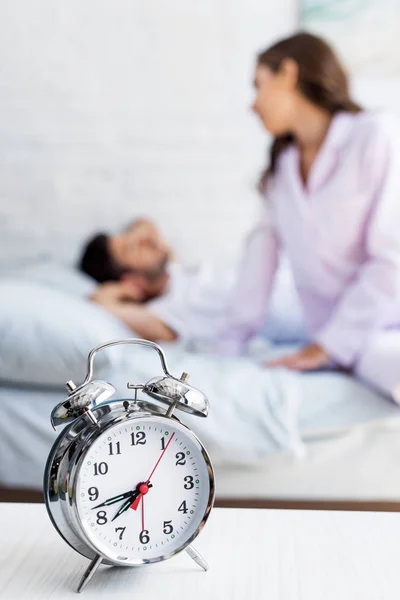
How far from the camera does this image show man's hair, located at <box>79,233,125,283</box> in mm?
1817

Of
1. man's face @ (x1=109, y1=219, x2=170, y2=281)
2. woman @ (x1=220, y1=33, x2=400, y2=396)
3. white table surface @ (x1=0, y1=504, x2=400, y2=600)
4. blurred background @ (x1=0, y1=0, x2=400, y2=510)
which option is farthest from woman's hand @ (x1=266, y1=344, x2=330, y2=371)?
white table surface @ (x1=0, y1=504, x2=400, y2=600)

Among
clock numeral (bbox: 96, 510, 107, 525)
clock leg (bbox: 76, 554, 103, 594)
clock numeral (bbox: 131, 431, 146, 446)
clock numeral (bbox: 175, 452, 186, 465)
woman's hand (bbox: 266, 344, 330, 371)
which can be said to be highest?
clock numeral (bbox: 131, 431, 146, 446)

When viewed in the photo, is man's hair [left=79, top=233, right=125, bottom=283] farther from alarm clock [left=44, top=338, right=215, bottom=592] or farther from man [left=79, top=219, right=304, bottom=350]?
alarm clock [left=44, top=338, right=215, bottom=592]

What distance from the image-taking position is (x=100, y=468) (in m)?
0.63

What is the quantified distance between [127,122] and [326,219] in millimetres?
545

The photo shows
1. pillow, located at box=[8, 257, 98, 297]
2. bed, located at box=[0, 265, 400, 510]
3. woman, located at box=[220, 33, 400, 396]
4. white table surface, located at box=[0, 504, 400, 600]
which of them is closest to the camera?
white table surface, located at box=[0, 504, 400, 600]

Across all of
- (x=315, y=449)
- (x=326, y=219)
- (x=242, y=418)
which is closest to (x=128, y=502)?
(x=242, y=418)

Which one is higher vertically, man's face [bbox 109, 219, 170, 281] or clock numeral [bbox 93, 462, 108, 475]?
clock numeral [bbox 93, 462, 108, 475]

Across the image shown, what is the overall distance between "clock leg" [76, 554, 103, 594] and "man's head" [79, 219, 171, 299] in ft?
3.99

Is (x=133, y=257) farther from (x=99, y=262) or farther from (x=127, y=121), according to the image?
(x=127, y=121)

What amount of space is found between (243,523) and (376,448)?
0.92m

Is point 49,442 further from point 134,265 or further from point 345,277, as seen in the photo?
point 345,277

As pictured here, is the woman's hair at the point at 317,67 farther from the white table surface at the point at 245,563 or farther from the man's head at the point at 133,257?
the white table surface at the point at 245,563

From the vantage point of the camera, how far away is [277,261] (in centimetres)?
178
